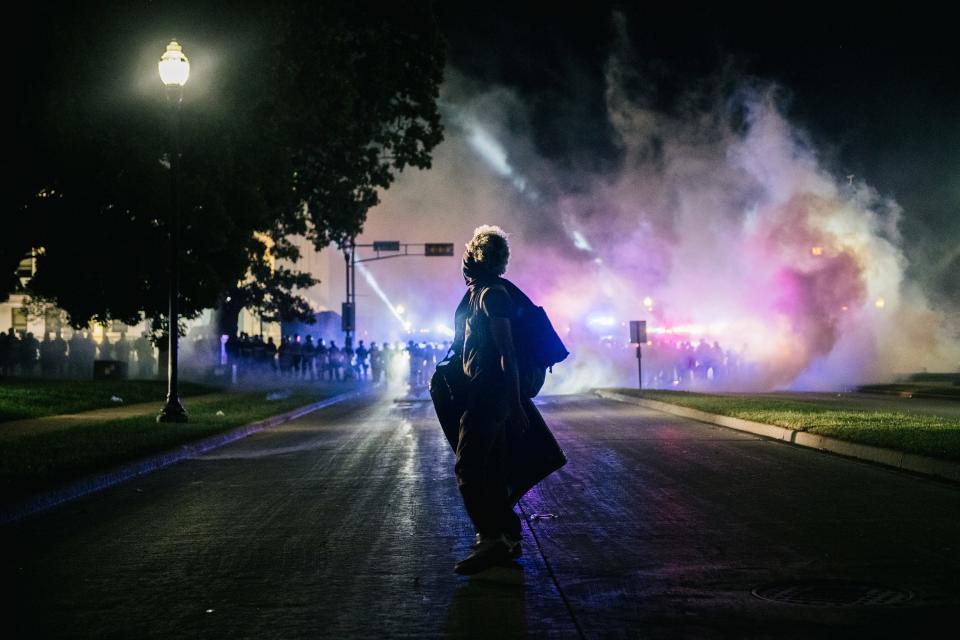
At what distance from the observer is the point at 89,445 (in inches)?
571

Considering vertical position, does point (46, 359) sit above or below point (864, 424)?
above

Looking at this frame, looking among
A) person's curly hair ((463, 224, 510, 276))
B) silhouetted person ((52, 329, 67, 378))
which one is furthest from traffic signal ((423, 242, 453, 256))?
person's curly hair ((463, 224, 510, 276))

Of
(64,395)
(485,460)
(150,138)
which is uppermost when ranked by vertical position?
(150,138)

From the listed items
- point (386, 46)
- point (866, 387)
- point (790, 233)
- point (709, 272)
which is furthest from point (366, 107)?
point (709, 272)

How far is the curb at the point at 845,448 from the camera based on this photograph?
11008mm

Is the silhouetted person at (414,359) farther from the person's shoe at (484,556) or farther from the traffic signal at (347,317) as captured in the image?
the person's shoe at (484,556)

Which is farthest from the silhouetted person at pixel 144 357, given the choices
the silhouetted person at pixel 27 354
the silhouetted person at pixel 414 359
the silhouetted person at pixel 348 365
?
the silhouetted person at pixel 414 359

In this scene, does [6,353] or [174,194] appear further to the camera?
[6,353]

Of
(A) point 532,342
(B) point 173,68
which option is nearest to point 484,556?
(A) point 532,342

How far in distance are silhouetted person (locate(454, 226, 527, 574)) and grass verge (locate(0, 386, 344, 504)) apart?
525 centimetres

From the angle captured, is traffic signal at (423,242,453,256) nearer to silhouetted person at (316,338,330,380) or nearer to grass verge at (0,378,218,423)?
silhouetted person at (316,338,330,380)

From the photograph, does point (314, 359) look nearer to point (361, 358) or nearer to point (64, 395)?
point (361, 358)

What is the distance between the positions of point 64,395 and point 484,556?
21290 mm

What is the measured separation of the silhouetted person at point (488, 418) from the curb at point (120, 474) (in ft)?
16.4
